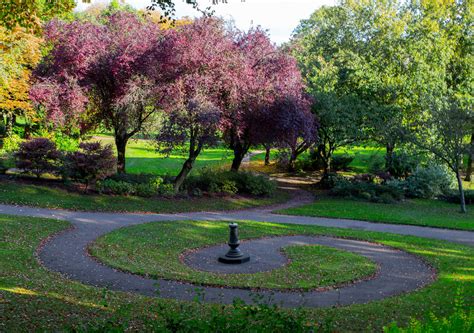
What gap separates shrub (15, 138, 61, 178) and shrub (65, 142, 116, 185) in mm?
746

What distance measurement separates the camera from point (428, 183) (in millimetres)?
27578

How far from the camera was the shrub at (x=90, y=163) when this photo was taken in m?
21.0

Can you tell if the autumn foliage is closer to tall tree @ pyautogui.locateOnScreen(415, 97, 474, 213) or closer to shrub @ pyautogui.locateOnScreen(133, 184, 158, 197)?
shrub @ pyautogui.locateOnScreen(133, 184, 158, 197)

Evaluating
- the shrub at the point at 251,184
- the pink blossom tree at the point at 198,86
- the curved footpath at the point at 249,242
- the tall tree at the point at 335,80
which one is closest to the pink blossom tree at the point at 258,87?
the pink blossom tree at the point at 198,86

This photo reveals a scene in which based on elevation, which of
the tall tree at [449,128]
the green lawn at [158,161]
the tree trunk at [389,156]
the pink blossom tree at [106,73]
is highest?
the pink blossom tree at [106,73]

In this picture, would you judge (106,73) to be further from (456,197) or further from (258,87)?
(456,197)

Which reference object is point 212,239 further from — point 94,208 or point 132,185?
point 132,185

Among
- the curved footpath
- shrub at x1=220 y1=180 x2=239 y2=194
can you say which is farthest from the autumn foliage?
the curved footpath

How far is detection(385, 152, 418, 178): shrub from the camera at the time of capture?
1178 inches

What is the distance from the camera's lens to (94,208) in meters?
19.2

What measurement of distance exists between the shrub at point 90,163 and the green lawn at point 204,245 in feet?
16.8

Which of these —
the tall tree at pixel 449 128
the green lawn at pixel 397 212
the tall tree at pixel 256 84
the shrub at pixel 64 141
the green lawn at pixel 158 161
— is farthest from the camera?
the green lawn at pixel 158 161

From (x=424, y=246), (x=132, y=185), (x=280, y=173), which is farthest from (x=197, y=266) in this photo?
(x=280, y=173)

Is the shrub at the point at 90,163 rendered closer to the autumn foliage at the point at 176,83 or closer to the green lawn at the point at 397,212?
the autumn foliage at the point at 176,83
